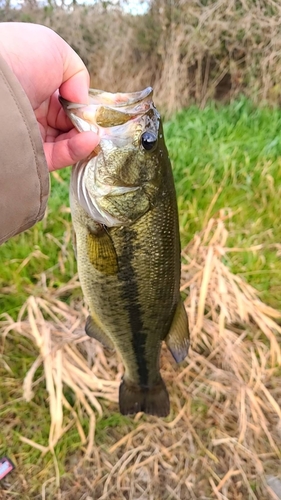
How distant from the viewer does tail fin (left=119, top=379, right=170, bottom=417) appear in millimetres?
2016

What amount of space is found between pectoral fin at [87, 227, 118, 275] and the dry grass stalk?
3.47 feet

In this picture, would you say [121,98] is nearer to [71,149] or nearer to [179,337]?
[71,149]

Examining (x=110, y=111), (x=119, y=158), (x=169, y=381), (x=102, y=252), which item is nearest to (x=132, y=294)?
(x=102, y=252)

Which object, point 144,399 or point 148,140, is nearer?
point 148,140

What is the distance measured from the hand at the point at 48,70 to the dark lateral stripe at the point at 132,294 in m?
0.32

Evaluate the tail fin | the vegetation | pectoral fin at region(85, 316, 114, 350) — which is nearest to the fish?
pectoral fin at region(85, 316, 114, 350)

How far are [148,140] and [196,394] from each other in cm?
165

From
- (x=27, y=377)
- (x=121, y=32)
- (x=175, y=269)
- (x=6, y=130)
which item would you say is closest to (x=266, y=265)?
(x=175, y=269)

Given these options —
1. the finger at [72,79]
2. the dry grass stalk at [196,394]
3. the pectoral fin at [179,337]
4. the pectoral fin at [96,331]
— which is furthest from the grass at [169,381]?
the finger at [72,79]

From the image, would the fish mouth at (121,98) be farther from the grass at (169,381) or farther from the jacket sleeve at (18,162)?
the grass at (169,381)

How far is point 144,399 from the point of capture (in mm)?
2037

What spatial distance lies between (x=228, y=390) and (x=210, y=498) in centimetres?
55

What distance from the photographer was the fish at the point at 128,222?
1324mm

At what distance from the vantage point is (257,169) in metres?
3.36
